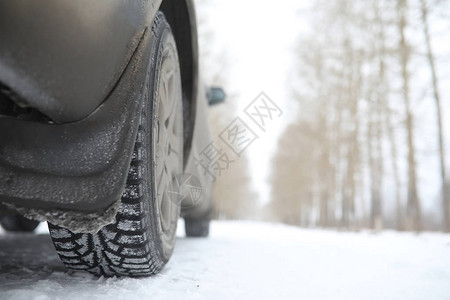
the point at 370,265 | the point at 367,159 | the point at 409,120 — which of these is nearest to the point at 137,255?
the point at 370,265

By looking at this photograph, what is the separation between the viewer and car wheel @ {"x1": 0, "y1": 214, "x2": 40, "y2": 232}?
3.37 m

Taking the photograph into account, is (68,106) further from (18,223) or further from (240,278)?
(18,223)

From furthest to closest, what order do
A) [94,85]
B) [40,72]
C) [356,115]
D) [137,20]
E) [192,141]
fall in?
[356,115], [192,141], [137,20], [94,85], [40,72]

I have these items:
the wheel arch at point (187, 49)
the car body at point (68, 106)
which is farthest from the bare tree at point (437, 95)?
the car body at point (68, 106)

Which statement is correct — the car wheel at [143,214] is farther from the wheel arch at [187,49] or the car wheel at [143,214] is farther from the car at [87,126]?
the wheel arch at [187,49]

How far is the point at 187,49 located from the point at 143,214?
1.03 m

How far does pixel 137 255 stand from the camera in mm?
1295

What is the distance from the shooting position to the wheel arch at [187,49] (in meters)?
Answer: 1.73

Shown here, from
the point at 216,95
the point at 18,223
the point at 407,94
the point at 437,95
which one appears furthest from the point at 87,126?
the point at 407,94

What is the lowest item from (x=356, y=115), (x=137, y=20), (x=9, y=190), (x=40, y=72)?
(x=9, y=190)

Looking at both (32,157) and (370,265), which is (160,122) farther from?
(370,265)

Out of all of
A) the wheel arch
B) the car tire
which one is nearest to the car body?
the wheel arch

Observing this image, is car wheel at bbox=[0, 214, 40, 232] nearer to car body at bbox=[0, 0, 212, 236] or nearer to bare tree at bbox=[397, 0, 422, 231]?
car body at bbox=[0, 0, 212, 236]

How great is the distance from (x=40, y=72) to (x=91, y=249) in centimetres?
67
